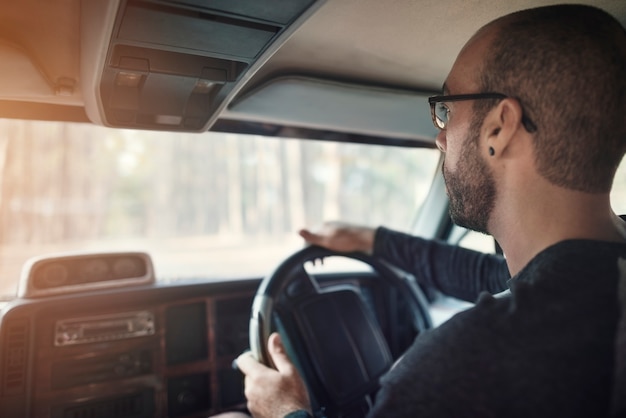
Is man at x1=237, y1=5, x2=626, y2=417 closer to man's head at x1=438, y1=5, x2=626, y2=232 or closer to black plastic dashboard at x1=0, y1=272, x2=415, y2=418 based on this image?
man's head at x1=438, y1=5, x2=626, y2=232

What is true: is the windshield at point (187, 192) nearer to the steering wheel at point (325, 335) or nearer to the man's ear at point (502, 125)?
the steering wheel at point (325, 335)

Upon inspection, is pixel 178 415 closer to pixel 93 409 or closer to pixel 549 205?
pixel 93 409

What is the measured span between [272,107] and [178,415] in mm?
1473

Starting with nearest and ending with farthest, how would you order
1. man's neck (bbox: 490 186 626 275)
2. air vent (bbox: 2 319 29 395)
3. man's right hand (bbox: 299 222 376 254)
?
man's neck (bbox: 490 186 626 275) < air vent (bbox: 2 319 29 395) < man's right hand (bbox: 299 222 376 254)

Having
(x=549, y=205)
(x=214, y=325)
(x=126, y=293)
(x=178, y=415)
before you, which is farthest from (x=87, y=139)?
(x=549, y=205)

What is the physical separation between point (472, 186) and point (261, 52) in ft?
2.26

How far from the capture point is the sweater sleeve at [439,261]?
2162mm

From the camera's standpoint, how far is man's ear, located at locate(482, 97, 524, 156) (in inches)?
45.3

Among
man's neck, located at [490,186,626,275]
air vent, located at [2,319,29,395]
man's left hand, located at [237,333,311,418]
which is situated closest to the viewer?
man's neck, located at [490,186,626,275]

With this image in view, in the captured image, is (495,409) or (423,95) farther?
(423,95)

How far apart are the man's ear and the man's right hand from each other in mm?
1019

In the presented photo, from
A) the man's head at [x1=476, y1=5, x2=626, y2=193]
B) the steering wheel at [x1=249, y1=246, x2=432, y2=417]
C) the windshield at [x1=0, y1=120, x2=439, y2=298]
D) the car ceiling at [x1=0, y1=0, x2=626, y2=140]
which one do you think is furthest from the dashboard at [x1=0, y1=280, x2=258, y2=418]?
the man's head at [x1=476, y1=5, x2=626, y2=193]

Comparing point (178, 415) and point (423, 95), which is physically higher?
point (423, 95)

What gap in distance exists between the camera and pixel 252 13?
114 centimetres
